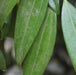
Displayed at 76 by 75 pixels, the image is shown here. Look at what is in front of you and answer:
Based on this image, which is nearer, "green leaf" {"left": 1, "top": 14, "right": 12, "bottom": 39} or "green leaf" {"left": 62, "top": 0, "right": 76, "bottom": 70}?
"green leaf" {"left": 62, "top": 0, "right": 76, "bottom": 70}

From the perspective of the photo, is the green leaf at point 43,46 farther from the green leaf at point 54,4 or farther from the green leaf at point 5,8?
the green leaf at point 5,8

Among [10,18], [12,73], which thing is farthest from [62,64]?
[10,18]

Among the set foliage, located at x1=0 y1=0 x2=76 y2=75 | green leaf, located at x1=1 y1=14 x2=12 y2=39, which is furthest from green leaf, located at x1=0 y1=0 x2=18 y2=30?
green leaf, located at x1=1 y1=14 x2=12 y2=39

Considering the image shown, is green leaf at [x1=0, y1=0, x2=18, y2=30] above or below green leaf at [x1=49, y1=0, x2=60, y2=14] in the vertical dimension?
below

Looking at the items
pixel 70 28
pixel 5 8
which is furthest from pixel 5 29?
pixel 70 28

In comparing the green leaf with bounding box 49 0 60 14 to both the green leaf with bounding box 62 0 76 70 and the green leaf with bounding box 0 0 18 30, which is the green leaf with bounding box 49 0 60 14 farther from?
the green leaf with bounding box 0 0 18 30

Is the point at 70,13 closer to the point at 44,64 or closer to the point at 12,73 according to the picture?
the point at 44,64

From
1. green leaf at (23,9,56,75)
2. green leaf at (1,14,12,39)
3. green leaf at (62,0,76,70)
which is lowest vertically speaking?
green leaf at (1,14,12,39)

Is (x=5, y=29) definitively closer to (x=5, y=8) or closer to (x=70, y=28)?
(x=5, y=8)
